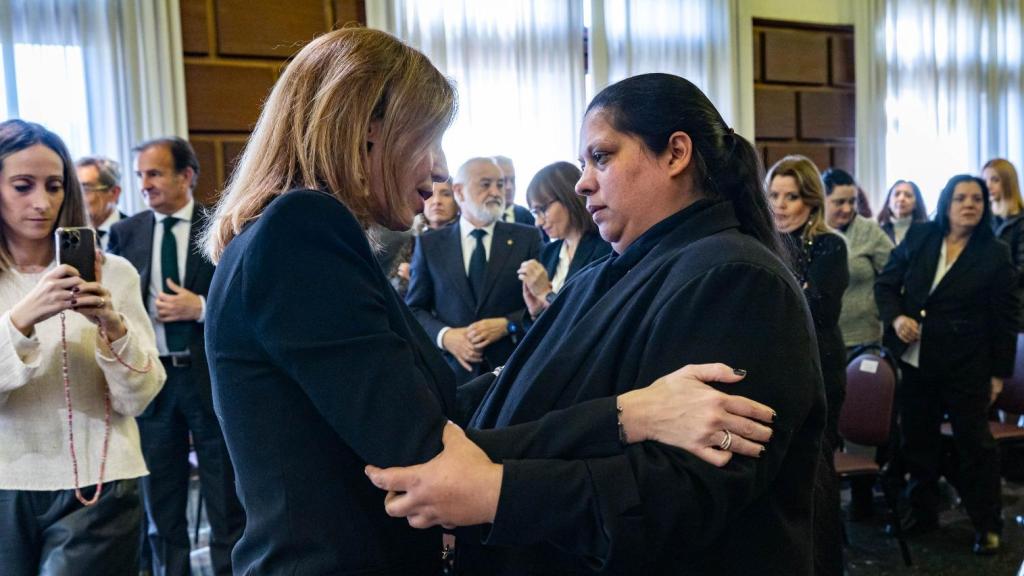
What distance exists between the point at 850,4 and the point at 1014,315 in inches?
210

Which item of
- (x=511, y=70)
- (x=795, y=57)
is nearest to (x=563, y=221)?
(x=511, y=70)

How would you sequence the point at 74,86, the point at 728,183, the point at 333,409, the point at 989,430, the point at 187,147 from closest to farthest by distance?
1. the point at 333,409
2. the point at 728,183
3. the point at 187,147
4. the point at 989,430
5. the point at 74,86

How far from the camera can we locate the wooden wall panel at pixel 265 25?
6.14m

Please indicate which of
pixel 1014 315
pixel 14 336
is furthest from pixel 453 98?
pixel 1014 315

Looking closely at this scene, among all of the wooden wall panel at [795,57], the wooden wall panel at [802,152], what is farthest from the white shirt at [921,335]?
the wooden wall panel at [795,57]

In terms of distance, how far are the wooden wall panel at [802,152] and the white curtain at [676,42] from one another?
0.52 metres

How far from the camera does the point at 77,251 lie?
2031 mm

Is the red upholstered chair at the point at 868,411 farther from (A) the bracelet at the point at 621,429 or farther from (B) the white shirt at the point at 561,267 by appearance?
(A) the bracelet at the point at 621,429

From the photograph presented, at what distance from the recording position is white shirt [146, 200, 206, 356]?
354cm

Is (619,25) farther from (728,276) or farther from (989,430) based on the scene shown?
(728,276)

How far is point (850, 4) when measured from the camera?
853 centimetres

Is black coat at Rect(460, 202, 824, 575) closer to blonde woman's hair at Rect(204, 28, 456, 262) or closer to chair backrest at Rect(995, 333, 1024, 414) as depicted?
blonde woman's hair at Rect(204, 28, 456, 262)

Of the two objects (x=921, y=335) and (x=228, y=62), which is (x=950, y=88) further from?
(x=228, y=62)

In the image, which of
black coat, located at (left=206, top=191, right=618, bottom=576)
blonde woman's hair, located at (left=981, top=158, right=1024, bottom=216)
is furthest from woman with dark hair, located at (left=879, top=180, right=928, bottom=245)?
black coat, located at (left=206, top=191, right=618, bottom=576)
